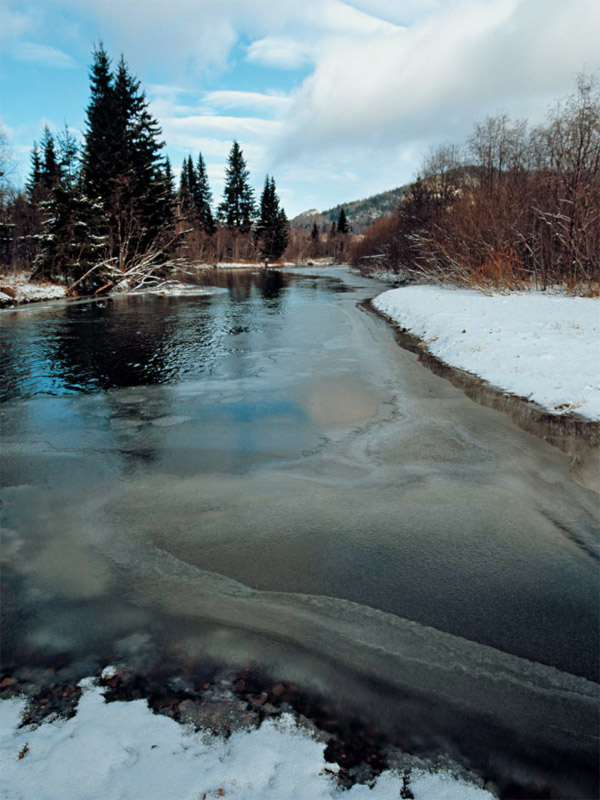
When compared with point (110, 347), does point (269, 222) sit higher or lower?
higher

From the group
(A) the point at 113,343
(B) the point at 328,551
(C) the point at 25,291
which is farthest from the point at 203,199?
(B) the point at 328,551

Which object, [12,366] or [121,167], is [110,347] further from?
[121,167]

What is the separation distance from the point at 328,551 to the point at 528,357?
23.6ft

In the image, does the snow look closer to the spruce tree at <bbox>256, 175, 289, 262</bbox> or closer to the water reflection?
the water reflection

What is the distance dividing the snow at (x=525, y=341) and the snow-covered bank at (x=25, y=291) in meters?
17.9

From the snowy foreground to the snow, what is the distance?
243 inches

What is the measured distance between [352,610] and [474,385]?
6.39m

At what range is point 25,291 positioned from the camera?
23000mm

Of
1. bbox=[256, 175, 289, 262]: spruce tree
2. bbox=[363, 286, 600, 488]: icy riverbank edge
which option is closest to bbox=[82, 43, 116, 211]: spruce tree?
bbox=[363, 286, 600, 488]: icy riverbank edge

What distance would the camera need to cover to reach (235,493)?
14.9 feet

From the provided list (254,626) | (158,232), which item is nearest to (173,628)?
(254,626)

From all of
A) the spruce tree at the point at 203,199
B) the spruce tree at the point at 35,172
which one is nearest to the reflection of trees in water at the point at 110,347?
the spruce tree at the point at 35,172

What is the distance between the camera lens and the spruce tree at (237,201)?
71500mm

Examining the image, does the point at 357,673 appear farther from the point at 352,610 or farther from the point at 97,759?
the point at 97,759
